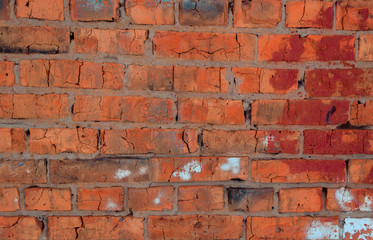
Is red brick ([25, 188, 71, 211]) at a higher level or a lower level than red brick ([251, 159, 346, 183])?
lower

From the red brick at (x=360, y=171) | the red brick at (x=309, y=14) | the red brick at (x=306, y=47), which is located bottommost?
the red brick at (x=360, y=171)

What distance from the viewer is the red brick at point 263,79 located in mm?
855

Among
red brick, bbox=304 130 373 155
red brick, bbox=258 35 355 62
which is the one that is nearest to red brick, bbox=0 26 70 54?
red brick, bbox=258 35 355 62

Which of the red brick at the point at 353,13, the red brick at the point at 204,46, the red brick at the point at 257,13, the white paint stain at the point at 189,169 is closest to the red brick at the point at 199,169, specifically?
the white paint stain at the point at 189,169

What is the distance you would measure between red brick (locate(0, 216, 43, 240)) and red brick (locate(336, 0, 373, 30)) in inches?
48.4

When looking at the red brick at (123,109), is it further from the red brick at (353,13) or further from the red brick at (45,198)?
the red brick at (353,13)

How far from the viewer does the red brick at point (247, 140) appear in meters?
0.87

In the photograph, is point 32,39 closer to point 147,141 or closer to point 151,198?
point 147,141

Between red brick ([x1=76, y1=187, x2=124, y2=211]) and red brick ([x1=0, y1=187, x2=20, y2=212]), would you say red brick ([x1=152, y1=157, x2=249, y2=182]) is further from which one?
red brick ([x1=0, y1=187, x2=20, y2=212])

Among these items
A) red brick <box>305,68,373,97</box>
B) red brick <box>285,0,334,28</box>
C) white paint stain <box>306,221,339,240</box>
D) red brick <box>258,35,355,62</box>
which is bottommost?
white paint stain <box>306,221,339,240</box>

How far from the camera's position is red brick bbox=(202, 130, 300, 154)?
87cm

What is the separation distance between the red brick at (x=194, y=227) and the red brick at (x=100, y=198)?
133 millimetres

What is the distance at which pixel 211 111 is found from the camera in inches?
33.9

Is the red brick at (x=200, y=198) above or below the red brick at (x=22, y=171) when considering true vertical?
below
